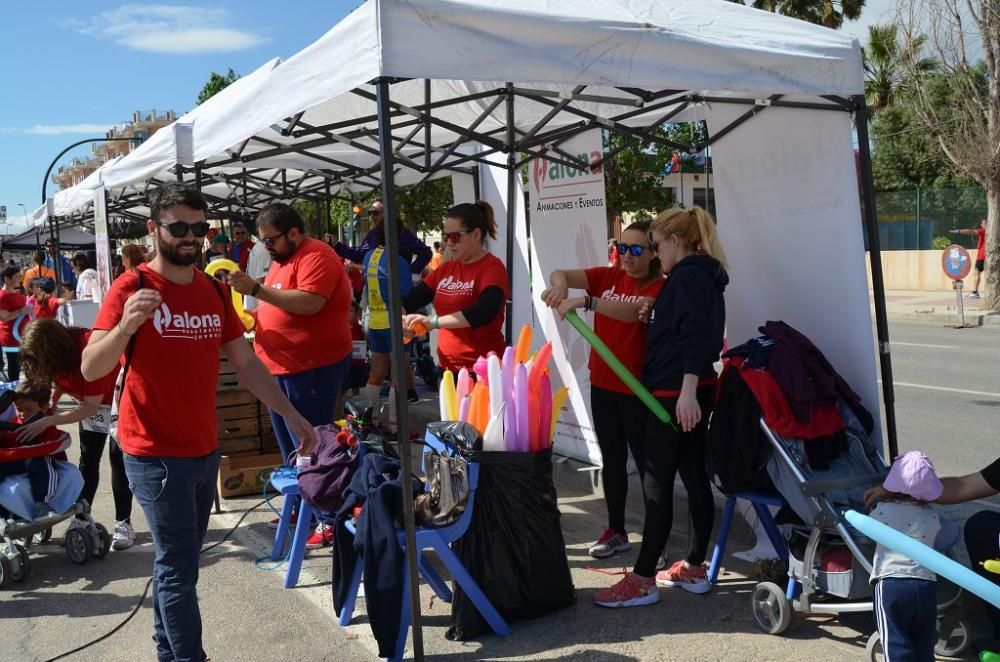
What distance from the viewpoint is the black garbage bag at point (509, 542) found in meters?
3.92

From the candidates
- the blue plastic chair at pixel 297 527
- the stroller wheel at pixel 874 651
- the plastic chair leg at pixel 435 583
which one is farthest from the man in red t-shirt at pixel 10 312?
the stroller wheel at pixel 874 651

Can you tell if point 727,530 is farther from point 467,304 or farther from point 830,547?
point 467,304

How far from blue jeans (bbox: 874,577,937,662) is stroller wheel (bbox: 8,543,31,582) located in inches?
172

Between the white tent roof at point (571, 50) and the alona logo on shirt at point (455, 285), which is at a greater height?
the white tent roof at point (571, 50)

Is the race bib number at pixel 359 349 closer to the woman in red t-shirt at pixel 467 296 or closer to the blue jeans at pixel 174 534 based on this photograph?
the woman in red t-shirt at pixel 467 296

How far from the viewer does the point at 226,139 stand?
543 centimetres

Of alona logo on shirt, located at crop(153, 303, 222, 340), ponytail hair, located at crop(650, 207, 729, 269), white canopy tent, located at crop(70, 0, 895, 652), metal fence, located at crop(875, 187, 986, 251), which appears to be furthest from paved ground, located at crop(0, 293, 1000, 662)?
metal fence, located at crop(875, 187, 986, 251)

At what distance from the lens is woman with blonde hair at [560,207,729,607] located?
398cm

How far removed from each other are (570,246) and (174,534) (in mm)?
3668

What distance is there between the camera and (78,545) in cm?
522

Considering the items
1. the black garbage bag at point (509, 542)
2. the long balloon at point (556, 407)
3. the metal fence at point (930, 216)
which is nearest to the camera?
the black garbage bag at point (509, 542)

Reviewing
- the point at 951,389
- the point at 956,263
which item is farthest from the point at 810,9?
the point at 951,389

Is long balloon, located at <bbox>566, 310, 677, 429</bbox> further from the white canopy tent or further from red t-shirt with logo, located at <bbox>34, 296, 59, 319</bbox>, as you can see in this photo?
red t-shirt with logo, located at <bbox>34, 296, 59, 319</bbox>

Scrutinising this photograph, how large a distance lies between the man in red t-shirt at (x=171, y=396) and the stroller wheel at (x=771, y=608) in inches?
91.2
